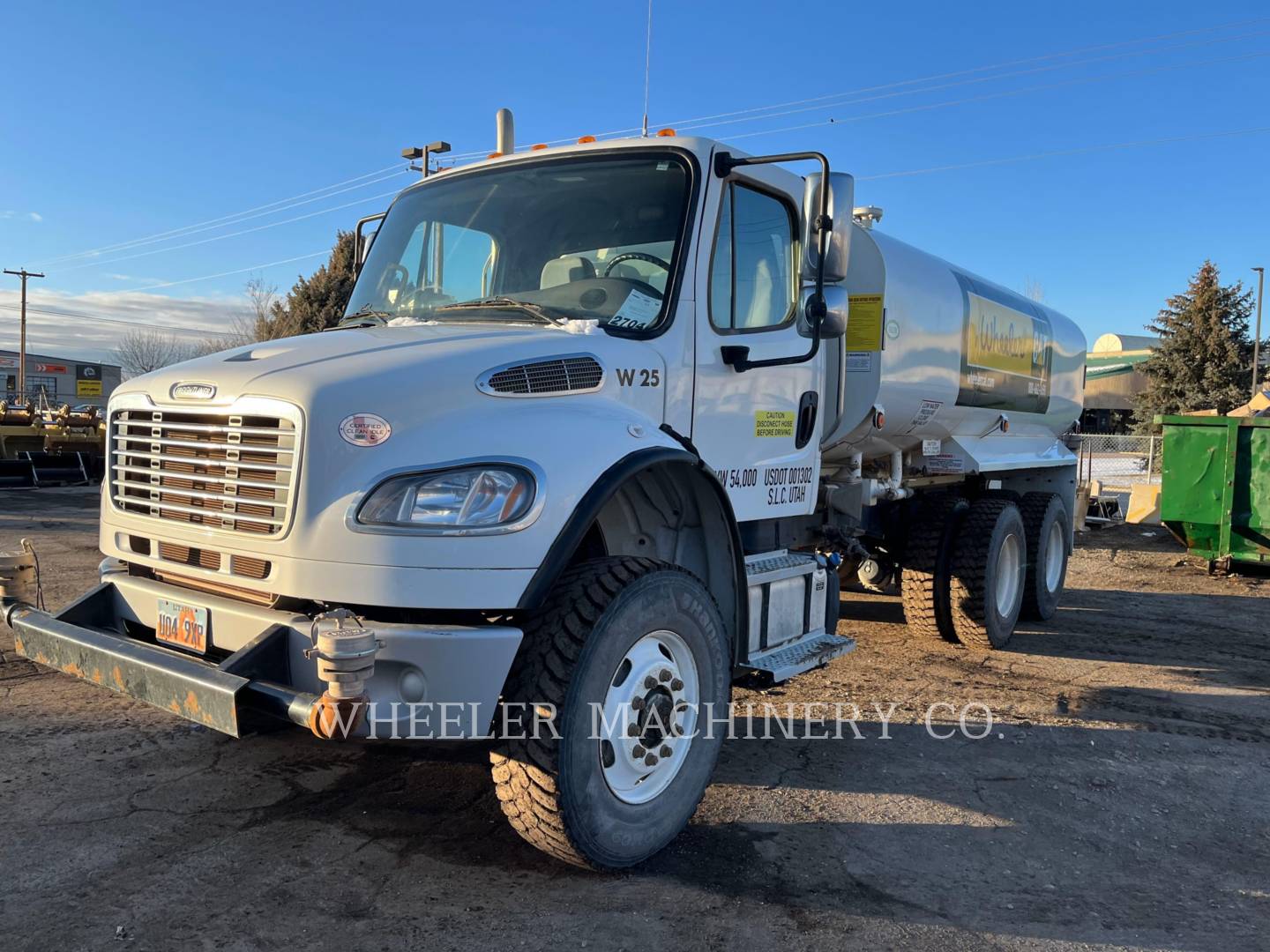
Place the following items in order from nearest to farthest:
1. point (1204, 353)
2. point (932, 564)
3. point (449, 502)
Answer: point (449, 502), point (932, 564), point (1204, 353)

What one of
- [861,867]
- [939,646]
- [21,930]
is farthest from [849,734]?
[21,930]

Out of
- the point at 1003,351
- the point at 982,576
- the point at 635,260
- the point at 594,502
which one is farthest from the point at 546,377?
the point at 1003,351

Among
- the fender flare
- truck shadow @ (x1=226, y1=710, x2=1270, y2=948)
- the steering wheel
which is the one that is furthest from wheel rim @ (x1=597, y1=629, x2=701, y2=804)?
the steering wheel

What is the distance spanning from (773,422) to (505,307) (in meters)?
1.50

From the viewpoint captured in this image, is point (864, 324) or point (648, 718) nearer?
point (648, 718)

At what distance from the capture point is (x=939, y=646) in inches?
310

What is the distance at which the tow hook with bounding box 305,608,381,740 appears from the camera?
2775 mm

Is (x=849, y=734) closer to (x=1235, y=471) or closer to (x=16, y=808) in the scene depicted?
(x=16, y=808)

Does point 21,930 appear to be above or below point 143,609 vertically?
below

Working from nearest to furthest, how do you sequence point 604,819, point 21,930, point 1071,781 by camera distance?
point 21,930 < point 604,819 < point 1071,781

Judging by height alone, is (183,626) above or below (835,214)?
below

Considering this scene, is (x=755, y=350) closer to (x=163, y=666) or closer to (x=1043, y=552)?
(x=163, y=666)

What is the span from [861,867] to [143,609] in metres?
2.92

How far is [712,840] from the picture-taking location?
12.6ft
